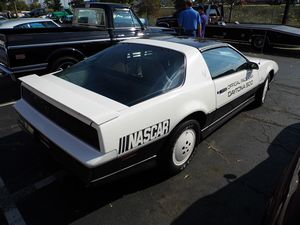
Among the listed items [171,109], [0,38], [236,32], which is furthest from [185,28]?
[171,109]

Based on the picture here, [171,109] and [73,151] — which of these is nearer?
[73,151]

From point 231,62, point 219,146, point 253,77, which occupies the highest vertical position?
point 231,62

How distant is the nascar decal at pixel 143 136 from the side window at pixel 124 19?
180 inches

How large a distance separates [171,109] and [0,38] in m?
3.97

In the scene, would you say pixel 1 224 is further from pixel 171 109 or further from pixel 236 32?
pixel 236 32

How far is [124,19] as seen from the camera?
6746 mm

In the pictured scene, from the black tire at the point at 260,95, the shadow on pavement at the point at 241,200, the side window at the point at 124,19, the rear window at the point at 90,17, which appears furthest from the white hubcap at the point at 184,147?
the rear window at the point at 90,17

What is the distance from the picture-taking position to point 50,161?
3328mm

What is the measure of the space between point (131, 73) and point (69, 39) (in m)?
3.05

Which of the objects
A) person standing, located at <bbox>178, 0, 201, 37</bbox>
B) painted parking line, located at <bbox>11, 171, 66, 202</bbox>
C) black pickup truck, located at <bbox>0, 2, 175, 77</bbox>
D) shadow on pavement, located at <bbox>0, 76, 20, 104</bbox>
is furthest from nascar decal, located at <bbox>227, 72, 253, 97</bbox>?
person standing, located at <bbox>178, 0, 201, 37</bbox>

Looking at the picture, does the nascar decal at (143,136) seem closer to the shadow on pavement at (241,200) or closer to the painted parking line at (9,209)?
the shadow on pavement at (241,200)

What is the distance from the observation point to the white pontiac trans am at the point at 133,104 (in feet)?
7.54

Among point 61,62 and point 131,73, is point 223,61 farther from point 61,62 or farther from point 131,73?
point 61,62

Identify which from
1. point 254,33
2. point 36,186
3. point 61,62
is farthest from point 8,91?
point 254,33
